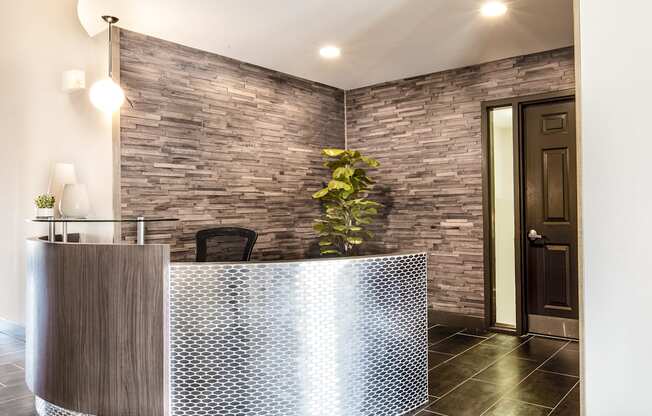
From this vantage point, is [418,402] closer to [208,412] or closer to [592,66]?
[208,412]

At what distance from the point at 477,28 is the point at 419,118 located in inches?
54.2

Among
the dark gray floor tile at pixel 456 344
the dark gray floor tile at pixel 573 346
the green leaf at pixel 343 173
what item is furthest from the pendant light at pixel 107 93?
the dark gray floor tile at pixel 573 346

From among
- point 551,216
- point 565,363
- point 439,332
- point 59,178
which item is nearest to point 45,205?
point 59,178

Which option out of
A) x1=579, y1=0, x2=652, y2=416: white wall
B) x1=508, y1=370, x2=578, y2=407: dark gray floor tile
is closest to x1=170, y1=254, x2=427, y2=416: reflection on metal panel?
x1=508, y1=370, x2=578, y2=407: dark gray floor tile

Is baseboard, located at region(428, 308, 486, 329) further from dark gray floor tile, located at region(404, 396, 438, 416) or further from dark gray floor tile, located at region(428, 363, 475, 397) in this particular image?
dark gray floor tile, located at region(404, 396, 438, 416)

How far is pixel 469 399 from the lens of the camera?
287cm

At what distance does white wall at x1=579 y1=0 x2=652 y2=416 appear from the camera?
1.79 m

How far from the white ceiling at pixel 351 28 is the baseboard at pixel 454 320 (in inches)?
95.5

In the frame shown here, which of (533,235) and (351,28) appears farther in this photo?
(533,235)

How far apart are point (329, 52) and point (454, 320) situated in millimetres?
2811

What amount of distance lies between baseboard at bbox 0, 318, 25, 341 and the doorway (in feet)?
13.6

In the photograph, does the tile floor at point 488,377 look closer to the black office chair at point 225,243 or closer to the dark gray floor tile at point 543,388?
the dark gray floor tile at point 543,388

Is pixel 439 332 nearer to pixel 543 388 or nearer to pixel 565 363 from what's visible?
pixel 565 363

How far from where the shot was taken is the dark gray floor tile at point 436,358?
355 centimetres
